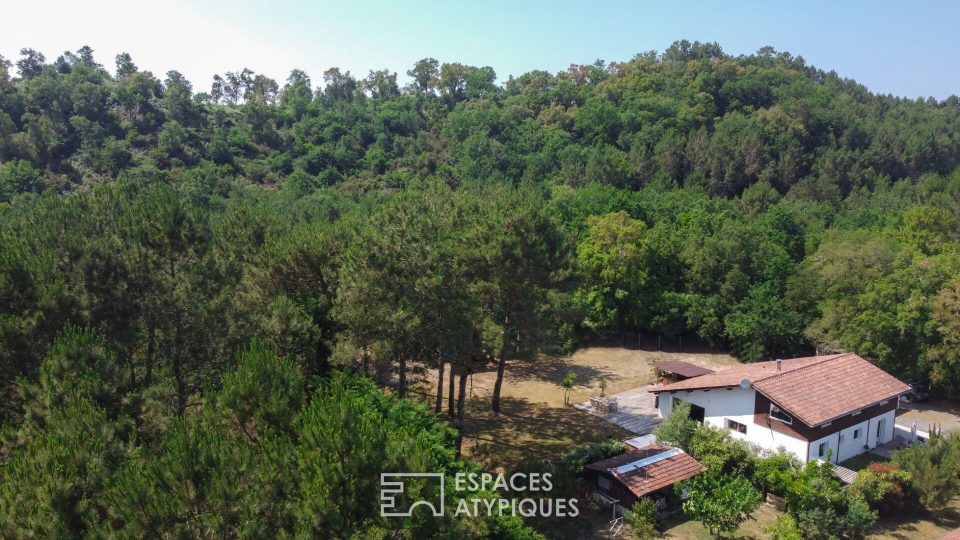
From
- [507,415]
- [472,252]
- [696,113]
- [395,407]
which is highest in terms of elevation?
[696,113]

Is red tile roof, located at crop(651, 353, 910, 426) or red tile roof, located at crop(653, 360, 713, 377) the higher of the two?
red tile roof, located at crop(651, 353, 910, 426)

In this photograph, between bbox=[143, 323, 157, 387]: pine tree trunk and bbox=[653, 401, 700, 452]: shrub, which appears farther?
bbox=[653, 401, 700, 452]: shrub

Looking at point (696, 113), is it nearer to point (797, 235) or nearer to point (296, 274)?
point (797, 235)

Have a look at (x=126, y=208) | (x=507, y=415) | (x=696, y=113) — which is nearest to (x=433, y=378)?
(x=507, y=415)

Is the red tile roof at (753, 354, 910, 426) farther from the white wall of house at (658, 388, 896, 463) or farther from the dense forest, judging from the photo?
the dense forest

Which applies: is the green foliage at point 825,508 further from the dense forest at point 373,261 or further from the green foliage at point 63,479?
the green foliage at point 63,479

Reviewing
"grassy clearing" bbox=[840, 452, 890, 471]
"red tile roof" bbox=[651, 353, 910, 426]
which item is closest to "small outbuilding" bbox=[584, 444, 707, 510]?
"red tile roof" bbox=[651, 353, 910, 426]

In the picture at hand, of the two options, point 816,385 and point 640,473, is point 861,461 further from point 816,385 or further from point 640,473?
point 640,473
